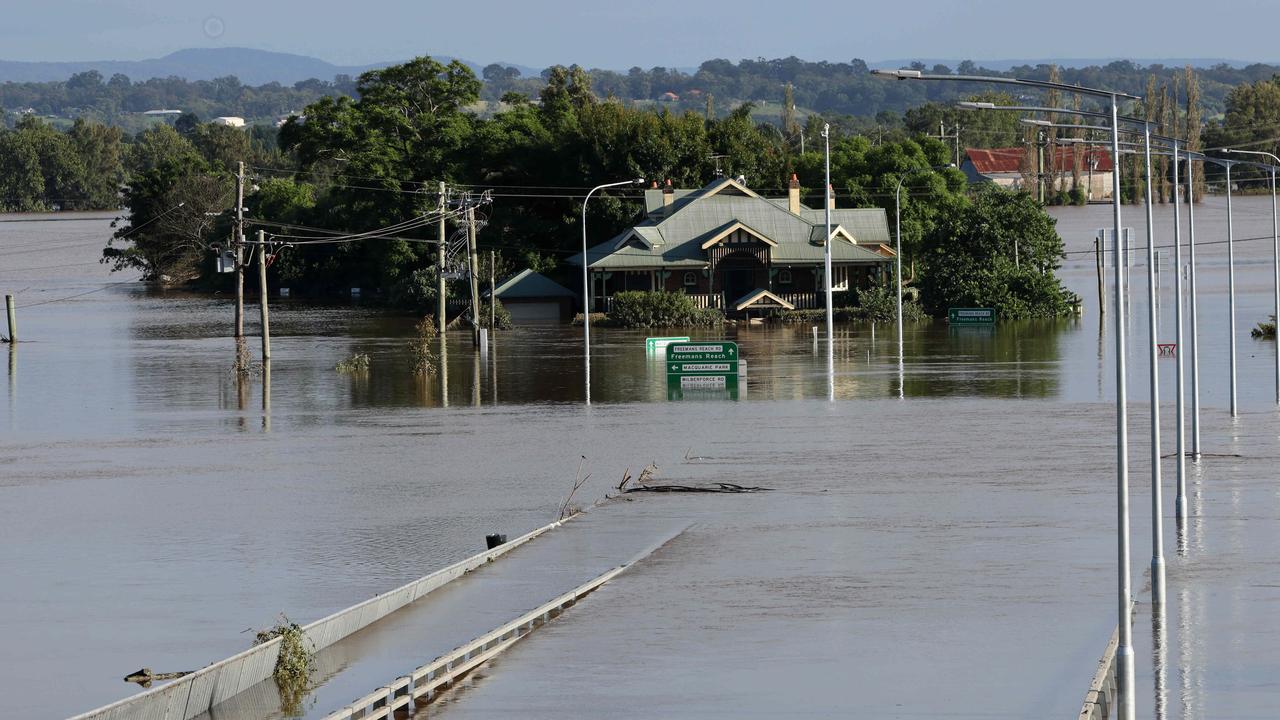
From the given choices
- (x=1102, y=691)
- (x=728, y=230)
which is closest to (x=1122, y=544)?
(x=1102, y=691)

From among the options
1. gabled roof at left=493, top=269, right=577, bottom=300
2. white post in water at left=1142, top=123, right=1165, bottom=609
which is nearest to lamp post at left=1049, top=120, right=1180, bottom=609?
white post in water at left=1142, top=123, right=1165, bottom=609

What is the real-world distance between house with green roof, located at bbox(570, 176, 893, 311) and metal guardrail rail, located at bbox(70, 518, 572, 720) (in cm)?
7357

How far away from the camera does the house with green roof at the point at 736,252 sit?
96.1 m

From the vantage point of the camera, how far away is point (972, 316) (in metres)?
95.9

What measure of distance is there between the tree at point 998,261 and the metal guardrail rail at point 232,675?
259 feet

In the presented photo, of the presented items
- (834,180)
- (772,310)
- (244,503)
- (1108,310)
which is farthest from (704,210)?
(244,503)

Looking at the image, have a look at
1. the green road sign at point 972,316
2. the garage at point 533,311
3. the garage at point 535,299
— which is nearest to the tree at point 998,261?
the green road sign at point 972,316

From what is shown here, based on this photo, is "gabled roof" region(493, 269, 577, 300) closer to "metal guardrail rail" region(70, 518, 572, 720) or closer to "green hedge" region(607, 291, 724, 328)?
"green hedge" region(607, 291, 724, 328)

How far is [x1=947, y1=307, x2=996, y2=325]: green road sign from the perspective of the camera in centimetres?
9538

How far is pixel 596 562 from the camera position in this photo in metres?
25.6

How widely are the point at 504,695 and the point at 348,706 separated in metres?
1.79

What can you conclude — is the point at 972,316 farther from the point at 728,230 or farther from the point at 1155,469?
the point at 1155,469

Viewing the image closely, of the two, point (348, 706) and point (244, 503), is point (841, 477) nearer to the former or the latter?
point (244, 503)

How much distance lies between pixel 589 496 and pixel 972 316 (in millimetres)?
66161
